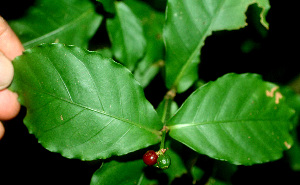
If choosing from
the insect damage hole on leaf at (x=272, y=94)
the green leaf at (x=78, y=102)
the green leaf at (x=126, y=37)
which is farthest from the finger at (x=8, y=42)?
the insect damage hole on leaf at (x=272, y=94)

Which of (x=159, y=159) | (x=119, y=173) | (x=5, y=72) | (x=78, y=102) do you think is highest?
(x=5, y=72)

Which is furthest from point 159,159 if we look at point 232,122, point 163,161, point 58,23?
point 58,23

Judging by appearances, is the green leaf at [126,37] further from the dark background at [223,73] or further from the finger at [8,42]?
the finger at [8,42]

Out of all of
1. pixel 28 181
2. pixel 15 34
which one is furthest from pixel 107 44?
pixel 28 181

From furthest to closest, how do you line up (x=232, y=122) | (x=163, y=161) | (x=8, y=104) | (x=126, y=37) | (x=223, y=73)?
1. (x=223, y=73)
2. (x=126, y=37)
3. (x=8, y=104)
4. (x=232, y=122)
5. (x=163, y=161)

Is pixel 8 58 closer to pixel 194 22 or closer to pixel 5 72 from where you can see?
pixel 5 72
